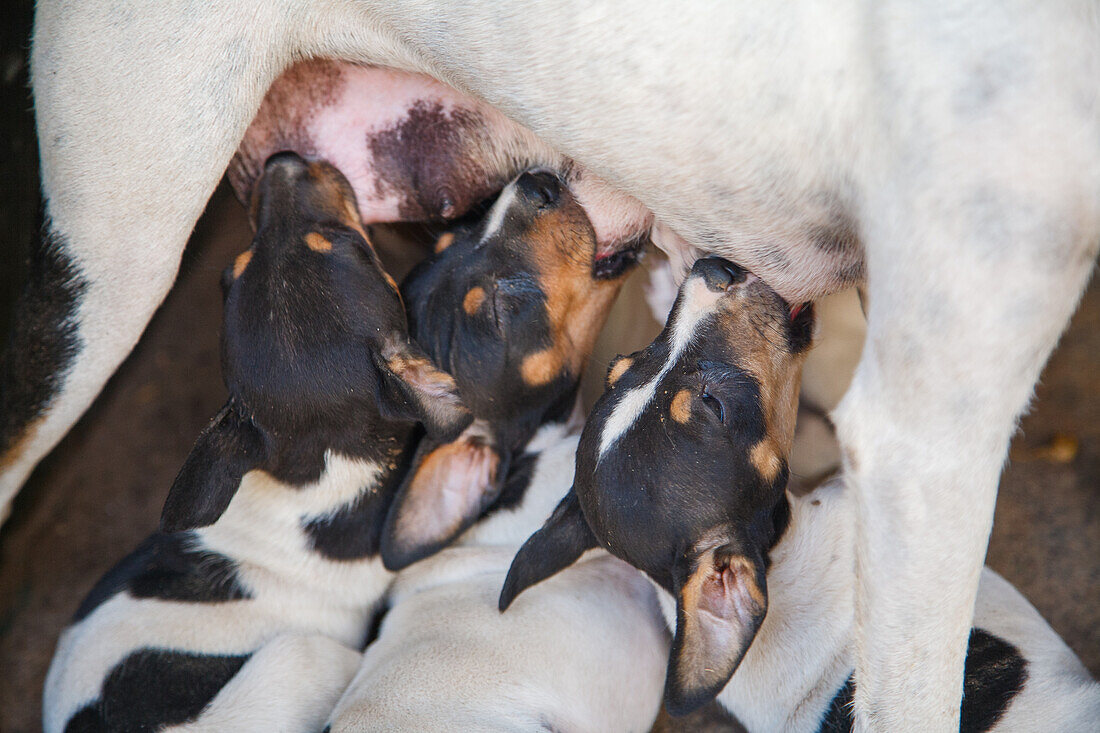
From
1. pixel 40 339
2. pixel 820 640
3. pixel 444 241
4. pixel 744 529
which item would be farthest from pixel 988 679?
pixel 40 339

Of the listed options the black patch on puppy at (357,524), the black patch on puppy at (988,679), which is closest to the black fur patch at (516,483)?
the black patch on puppy at (357,524)

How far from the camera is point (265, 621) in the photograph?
3.15 metres

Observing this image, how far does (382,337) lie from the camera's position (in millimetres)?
2789

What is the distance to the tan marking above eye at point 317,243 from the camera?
2816mm

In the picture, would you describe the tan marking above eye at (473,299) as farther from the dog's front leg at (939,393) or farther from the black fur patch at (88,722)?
the black fur patch at (88,722)

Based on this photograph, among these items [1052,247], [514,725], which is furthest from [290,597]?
[1052,247]

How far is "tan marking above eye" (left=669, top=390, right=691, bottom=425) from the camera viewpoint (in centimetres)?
251

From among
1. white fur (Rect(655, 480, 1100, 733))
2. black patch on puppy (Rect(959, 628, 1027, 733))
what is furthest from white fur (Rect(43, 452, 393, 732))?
black patch on puppy (Rect(959, 628, 1027, 733))

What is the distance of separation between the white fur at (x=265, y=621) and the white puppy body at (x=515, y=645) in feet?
0.48

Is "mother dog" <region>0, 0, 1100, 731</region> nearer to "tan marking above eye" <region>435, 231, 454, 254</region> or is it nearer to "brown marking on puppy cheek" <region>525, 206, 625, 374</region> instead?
"brown marking on puppy cheek" <region>525, 206, 625, 374</region>

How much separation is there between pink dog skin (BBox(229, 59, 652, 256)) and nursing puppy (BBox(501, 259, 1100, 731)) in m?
0.51

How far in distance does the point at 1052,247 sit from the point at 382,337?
171 centimetres

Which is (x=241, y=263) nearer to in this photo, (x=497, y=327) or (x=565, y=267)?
(x=497, y=327)

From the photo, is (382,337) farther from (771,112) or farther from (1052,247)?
(1052,247)
